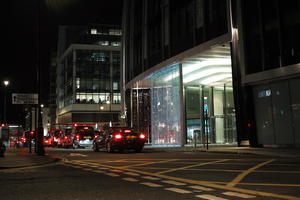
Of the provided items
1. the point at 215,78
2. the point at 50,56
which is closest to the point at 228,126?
the point at 215,78

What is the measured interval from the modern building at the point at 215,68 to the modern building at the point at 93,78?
40.6 metres

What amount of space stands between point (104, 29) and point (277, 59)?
75244 millimetres

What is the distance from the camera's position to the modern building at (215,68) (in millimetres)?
22797

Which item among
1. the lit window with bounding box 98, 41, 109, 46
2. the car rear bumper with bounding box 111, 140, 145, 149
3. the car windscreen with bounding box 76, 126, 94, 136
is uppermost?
the lit window with bounding box 98, 41, 109, 46

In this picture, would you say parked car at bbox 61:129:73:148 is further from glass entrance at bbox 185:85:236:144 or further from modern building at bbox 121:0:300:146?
glass entrance at bbox 185:85:236:144

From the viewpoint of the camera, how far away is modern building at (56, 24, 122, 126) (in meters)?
85.7

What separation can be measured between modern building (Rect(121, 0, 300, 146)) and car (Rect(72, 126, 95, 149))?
21.0ft

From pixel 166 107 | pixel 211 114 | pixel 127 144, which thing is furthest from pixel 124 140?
pixel 211 114

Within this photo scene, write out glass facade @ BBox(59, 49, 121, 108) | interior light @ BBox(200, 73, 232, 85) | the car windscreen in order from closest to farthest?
the car windscreen, interior light @ BBox(200, 73, 232, 85), glass facade @ BBox(59, 49, 121, 108)

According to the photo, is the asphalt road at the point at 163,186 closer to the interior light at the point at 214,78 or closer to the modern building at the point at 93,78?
the interior light at the point at 214,78

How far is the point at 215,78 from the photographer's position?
3728 cm

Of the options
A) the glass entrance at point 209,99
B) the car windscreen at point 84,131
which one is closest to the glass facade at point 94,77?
the glass entrance at point 209,99

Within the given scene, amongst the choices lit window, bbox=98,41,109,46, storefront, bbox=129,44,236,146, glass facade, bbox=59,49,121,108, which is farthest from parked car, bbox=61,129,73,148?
lit window, bbox=98,41,109,46

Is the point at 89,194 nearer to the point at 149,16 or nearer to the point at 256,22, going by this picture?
the point at 256,22
